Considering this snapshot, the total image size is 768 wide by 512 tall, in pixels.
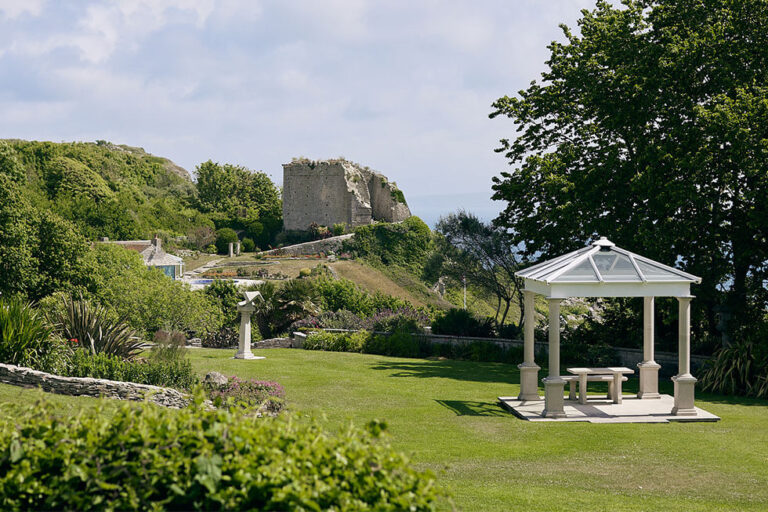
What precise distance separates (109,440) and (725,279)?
15.9 m

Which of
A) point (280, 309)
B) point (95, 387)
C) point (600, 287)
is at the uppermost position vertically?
point (600, 287)

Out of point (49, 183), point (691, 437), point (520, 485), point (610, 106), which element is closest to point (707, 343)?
point (610, 106)

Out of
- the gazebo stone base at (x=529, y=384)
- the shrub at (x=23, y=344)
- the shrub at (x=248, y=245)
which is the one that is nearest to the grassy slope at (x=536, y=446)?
the gazebo stone base at (x=529, y=384)

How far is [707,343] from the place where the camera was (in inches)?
691

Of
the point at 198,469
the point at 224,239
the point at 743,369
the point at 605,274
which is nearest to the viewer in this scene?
the point at 198,469

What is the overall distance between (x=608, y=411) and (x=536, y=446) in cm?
311

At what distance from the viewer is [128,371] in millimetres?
11711

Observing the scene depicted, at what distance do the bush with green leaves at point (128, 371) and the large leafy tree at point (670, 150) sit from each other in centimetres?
992

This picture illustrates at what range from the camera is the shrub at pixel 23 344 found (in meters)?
11.8

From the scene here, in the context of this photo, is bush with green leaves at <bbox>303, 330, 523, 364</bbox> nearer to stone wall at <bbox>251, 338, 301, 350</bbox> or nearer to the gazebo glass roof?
stone wall at <bbox>251, 338, 301, 350</bbox>

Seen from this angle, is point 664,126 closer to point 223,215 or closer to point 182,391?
point 182,391

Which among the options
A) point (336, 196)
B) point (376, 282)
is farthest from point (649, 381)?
point (336, 196)

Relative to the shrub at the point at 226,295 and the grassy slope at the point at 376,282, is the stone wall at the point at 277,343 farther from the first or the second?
the grassy slope at the point at 376,282

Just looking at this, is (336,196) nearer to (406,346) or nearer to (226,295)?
(226,295)
